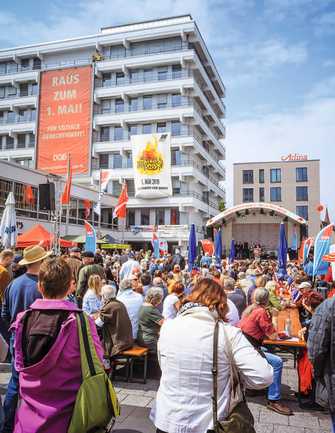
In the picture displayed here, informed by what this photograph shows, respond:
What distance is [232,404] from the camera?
2510 millimetres

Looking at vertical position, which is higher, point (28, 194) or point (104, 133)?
point (104, 133)

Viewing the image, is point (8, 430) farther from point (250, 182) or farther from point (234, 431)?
point (250, 182)

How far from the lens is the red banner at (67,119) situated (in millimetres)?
45656

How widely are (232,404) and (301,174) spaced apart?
213 feet

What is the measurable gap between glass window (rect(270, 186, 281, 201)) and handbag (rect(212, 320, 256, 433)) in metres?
65.0

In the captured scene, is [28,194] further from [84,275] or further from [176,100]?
[84,275]

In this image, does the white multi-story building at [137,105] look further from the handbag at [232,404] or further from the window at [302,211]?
the handbag at [232,404]

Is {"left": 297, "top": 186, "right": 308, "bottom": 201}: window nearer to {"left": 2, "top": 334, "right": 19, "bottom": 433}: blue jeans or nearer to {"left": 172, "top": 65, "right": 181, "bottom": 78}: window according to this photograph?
{"left": 172, "top": 65, "right": 181, "bottom": 78}: window

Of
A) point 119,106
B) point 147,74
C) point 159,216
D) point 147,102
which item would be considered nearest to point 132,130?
point 119,106

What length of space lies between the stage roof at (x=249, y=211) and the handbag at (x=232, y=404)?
3647cm

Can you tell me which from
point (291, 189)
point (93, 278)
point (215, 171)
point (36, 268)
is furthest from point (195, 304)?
point (291, 189)

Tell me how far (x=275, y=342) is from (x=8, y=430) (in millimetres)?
3856

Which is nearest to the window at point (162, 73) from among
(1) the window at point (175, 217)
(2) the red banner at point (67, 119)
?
(2) the red banner at point (67, 119)

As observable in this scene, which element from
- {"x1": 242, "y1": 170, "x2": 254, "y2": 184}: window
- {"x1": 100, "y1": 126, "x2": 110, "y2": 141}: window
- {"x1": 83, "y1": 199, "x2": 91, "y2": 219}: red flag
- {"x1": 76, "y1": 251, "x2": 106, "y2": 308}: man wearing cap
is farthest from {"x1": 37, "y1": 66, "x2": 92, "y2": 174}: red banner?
{"x1": 76, "y1": 251, "x2": 106, "y2": 308}: man wearing cap
